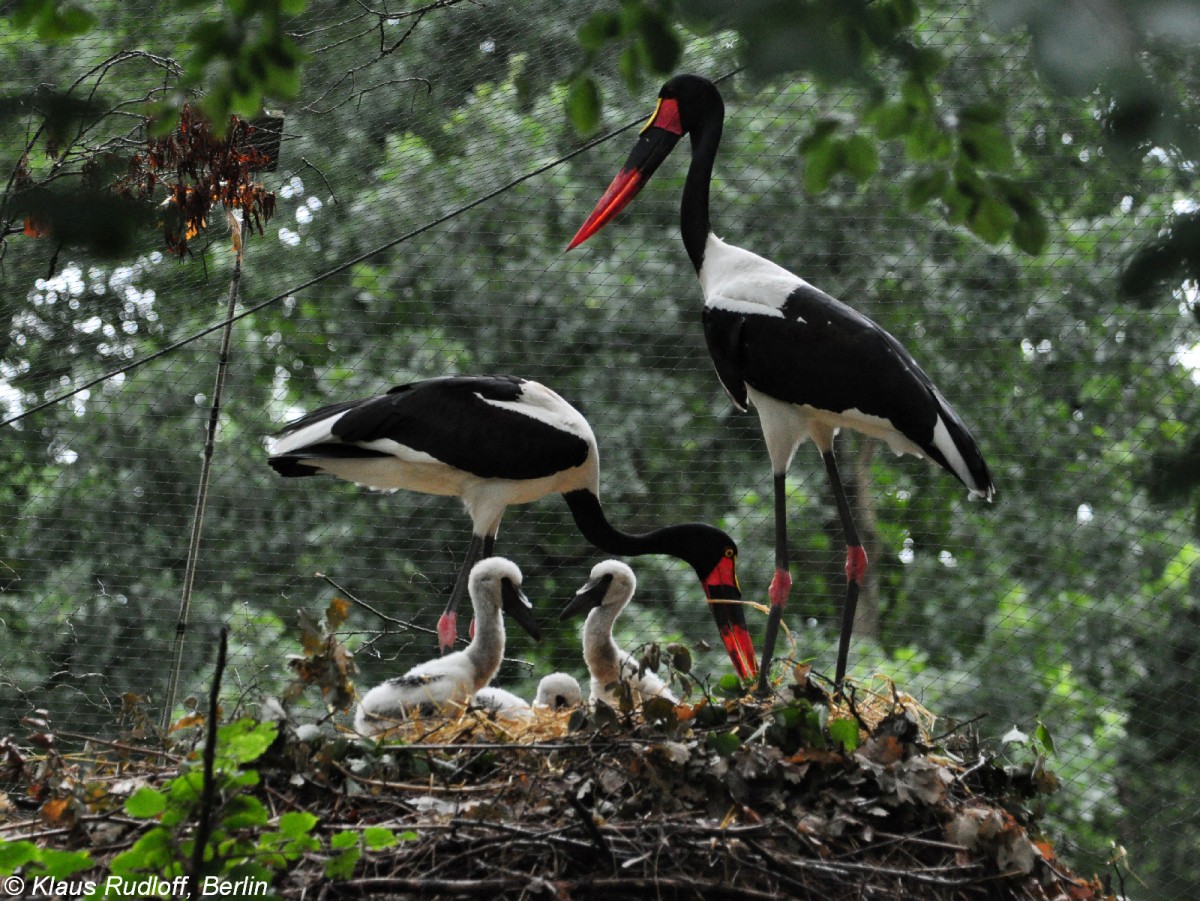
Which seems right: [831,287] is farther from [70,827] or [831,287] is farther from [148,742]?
[70,827]

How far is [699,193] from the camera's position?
372 cm

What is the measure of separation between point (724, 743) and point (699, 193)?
188cm

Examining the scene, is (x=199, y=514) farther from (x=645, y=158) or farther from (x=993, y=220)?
(x=993, y=220)

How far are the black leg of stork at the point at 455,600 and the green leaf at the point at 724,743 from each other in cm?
155

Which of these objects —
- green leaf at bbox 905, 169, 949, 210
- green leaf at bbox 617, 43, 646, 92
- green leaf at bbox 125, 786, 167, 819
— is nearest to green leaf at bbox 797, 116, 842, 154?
green leaf at bbox 905, 169, 949, 210

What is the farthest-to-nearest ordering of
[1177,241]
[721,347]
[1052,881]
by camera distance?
1. [721,347]
2. [1052,881]
3. [1177,241]

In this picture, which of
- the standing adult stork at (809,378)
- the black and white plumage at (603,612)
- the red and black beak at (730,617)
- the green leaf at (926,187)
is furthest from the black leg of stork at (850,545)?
the green leaf at (926,187)

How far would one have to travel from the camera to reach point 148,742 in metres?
2.92

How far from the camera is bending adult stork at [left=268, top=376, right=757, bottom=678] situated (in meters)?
3.79

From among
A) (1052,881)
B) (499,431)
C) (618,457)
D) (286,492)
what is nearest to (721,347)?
(499,431)

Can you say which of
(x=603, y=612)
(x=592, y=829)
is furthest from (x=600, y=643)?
(x=592, y=829)

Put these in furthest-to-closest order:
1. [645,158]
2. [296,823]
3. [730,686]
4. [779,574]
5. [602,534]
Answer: [602,534]
[645,158]
[779,574]
[730,686]
[296,823]

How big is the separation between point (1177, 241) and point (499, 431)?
114 inches

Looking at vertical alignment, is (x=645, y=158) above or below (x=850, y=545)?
above
